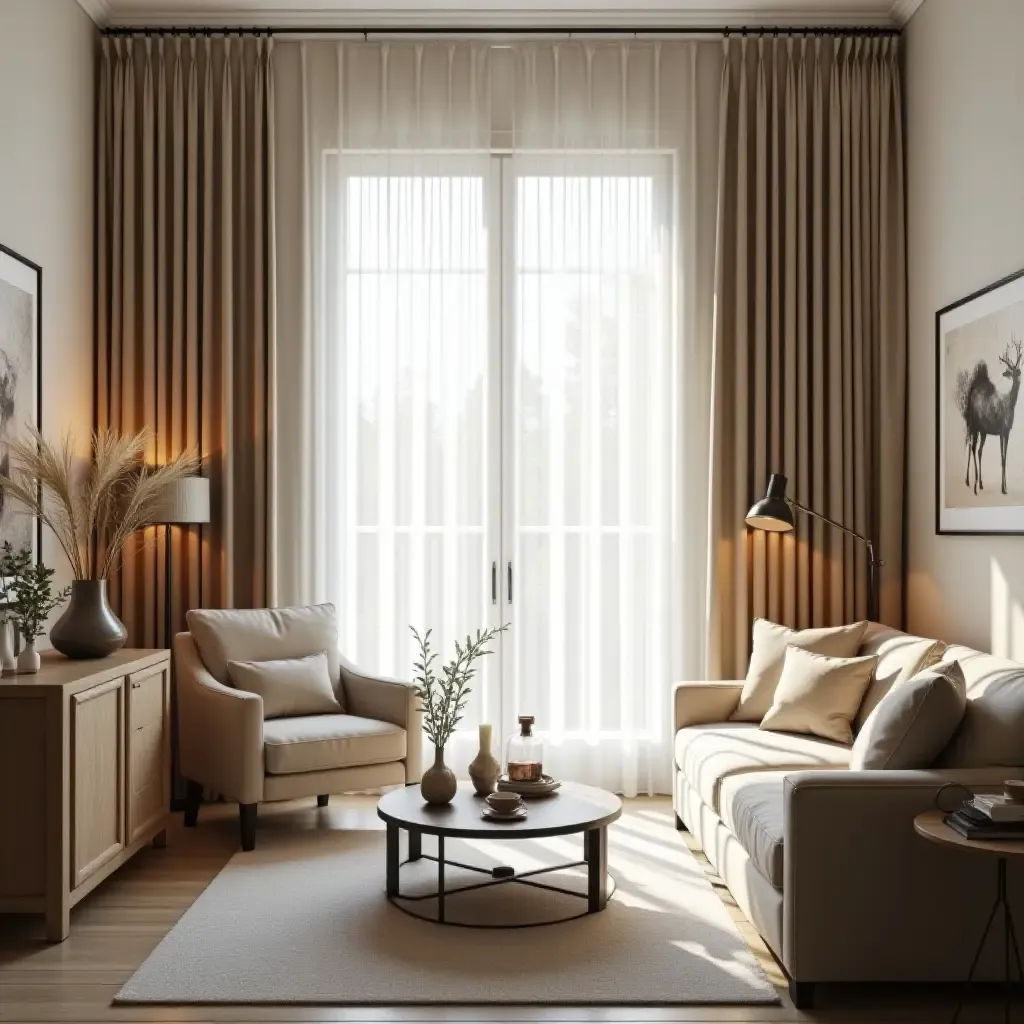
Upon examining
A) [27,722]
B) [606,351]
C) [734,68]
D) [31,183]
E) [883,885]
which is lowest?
[883,885]

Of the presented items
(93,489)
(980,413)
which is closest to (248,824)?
(93,489)

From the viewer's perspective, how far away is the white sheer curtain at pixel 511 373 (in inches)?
202

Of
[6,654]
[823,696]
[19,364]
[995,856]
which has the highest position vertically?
[19,364]

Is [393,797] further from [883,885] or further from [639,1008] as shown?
[883,885]

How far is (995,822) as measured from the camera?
254cm

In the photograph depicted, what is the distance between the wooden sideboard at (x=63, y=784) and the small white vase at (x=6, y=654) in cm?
11

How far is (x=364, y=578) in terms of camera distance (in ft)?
16.9

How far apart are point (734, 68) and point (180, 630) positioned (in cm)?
363

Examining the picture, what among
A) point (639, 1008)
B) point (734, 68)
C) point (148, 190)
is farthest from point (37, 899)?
point (734, 68)

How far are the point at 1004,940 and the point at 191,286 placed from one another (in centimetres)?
409

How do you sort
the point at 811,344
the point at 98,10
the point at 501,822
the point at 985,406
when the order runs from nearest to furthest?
the point at 501,822, the point at 985,406, the point at 98,10, the point at 811,344

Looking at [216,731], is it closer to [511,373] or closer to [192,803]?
[192,803]

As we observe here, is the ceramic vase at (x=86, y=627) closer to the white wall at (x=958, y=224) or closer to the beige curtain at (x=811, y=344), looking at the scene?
the beige curtain at (x=811, y=344)

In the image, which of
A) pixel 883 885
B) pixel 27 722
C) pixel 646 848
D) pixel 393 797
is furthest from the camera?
pixel 646 848
